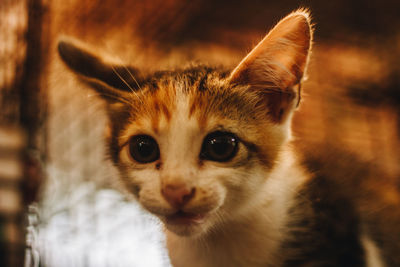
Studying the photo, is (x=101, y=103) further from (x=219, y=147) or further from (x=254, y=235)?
(x=254, y=235)

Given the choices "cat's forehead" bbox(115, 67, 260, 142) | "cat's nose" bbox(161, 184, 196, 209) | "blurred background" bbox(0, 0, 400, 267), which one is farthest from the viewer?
"blurred background" bbox(0, 0, 400, 267)

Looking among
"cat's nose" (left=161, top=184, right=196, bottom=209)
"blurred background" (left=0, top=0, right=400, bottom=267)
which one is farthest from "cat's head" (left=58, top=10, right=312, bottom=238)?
"blurred background" (left=0, top=0, right=400, bottom=267)

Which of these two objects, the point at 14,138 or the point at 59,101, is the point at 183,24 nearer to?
the point at 59,101

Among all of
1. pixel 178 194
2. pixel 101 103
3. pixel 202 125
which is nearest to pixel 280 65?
pixel 202 125

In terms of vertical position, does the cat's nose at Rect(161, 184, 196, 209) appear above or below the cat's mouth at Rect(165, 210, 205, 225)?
above

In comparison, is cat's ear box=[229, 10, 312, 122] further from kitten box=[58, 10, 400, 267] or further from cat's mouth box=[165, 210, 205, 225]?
cat's mouth box=[165, 210, 205, 225]

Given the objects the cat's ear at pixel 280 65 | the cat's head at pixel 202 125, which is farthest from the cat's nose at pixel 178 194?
the cat's ear at pixel 280 65

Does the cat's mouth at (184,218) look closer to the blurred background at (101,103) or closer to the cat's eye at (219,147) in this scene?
the cat's eye at (219,147)
